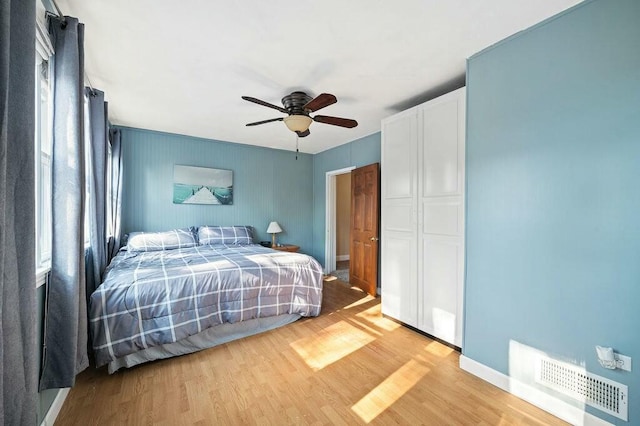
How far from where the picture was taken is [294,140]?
179 inches

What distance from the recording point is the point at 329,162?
5125 millimetres

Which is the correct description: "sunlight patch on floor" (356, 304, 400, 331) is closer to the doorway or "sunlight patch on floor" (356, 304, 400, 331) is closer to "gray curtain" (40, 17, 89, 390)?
the doorway

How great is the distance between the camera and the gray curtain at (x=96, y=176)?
2.17 m

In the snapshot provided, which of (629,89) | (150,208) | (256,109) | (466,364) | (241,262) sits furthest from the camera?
(150,208)

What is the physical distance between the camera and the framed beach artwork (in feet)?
13.8

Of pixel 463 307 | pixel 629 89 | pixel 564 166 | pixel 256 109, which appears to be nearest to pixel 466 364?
pixel 463 307

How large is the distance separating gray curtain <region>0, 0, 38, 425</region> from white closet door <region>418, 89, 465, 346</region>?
8.70ft

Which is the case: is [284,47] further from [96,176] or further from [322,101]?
[96,176]

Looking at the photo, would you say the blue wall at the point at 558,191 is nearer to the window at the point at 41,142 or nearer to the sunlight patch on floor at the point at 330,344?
the sunlight patch on floor at the point at 330,344

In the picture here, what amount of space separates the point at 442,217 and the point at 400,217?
0.52 metres

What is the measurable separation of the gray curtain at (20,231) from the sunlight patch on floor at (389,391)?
1.59m

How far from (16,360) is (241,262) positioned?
188 cm

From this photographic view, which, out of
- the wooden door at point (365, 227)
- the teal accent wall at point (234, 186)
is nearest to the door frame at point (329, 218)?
the teal accent wall at point (234, 186)

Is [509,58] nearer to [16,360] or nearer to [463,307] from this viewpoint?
[463,307]
